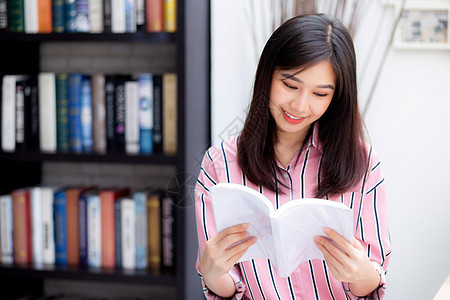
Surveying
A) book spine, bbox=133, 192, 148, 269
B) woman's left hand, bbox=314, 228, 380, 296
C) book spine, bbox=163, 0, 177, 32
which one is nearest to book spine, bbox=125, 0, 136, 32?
book spine, bbox=163, 0, 177, 32

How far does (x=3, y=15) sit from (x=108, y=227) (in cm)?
83

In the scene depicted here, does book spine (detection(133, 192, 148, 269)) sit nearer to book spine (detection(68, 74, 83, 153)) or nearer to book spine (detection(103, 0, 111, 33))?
book spine (detection(68, 74, 83, 153))

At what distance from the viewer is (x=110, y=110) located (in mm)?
1705

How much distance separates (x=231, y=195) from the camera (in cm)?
92

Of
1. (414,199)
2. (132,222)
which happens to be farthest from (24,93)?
(414,199)

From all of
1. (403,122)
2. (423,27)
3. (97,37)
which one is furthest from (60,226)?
(423,27)

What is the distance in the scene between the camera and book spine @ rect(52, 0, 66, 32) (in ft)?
5.62

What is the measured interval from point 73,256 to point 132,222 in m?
0.26

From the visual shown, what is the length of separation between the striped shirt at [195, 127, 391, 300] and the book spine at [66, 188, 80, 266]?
68 centimetres

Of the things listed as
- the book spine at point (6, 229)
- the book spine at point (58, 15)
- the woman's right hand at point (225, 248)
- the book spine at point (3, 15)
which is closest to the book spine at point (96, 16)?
the book spine at point (58, 15)

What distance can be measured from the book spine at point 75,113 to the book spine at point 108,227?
19 centimetres

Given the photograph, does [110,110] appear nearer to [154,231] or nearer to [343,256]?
[154,231]

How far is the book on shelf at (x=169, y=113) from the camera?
1.66m

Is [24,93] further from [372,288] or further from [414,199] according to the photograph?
[414,199]
